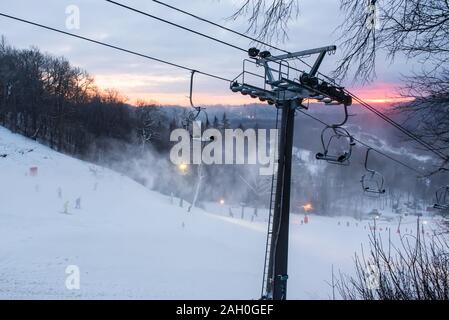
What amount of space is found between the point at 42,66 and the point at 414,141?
77857mm

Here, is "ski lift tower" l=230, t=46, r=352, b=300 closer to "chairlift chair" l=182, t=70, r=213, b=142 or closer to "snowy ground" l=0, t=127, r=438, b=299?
"chairlift chair" l=182, t=70, r=213, b=142

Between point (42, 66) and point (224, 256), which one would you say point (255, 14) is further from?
point (42, 66)

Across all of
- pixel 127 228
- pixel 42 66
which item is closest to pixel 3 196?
pixel 127 228

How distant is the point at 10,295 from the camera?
16141mm

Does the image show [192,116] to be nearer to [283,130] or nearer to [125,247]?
[283,130]

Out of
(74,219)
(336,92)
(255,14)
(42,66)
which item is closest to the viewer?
(255,14)

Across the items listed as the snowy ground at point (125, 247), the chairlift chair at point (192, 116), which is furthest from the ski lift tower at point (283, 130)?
the snowy ground at point (125, 247)

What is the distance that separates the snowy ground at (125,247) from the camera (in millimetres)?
19703

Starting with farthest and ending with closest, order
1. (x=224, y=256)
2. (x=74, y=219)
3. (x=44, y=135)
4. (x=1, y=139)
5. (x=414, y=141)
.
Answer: (x=44, y=135) < (x=1, y=139) < (x=74, y=219) < (x=224, y=256) < (x=414, y=141)

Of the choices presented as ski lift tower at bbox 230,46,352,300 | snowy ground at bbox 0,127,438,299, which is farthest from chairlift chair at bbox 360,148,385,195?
snowy ground at bbox 0,127,438,299

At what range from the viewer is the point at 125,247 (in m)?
26.8

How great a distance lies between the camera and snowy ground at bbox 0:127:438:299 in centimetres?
1970

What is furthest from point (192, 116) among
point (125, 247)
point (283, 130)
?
point (125, 247)

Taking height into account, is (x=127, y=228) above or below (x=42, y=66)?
below
